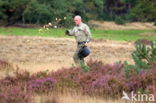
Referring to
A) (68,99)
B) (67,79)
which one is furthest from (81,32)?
(68,99)

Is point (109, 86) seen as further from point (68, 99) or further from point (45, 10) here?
point (45, 10)

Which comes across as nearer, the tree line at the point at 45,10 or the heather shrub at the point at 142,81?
the heather shrub at the point at 142,81

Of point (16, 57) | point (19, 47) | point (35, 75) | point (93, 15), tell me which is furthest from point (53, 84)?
point (93, 15)

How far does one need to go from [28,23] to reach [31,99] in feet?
184

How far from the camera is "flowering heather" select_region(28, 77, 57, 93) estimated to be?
11.6m

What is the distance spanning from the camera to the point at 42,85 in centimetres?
1181

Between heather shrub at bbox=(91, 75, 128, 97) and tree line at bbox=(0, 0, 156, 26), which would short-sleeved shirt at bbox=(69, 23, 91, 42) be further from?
tree line at bbox=(0, 0, 156, 26)

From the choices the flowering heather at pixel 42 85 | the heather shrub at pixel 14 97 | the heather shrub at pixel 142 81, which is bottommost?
the flowering heather at pixel 42 85

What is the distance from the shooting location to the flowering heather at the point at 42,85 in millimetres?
11592

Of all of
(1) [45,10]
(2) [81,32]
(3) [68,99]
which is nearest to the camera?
(3) [68,99]

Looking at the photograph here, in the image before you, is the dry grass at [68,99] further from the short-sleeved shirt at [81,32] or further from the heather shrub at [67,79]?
the short-sleeved shirt at [81,32]

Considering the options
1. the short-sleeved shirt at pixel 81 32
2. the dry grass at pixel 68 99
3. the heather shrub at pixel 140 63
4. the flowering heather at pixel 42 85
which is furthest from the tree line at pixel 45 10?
the dry grass at pixel 68 99

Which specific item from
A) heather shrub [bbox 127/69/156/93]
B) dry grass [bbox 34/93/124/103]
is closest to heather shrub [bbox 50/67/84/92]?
dry grass [bbox 34/93/124/103]

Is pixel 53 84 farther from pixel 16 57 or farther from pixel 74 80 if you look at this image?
pixel 16 57
